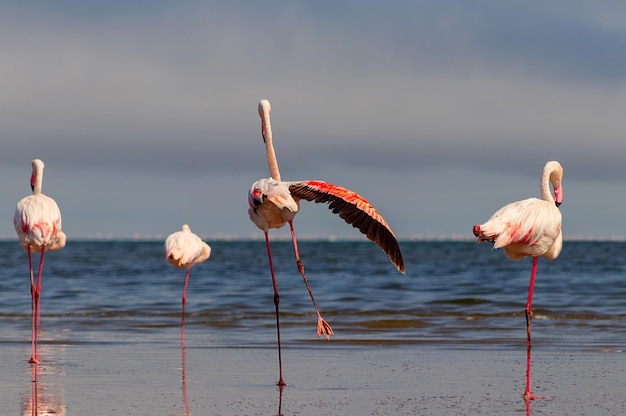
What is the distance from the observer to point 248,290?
81.8 ft

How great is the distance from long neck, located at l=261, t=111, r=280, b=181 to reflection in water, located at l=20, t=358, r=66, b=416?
8.93 ft

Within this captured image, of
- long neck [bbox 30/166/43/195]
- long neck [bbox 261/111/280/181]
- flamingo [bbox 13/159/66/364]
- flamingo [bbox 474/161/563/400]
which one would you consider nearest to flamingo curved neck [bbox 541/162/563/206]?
flamingo [bbox 474/161/563/400]

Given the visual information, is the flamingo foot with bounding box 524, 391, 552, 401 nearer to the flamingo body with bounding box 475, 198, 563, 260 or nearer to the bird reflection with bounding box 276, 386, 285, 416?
the flamingo body with bounding box 475, 198, 563, 260

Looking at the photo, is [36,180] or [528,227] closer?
[528,227]

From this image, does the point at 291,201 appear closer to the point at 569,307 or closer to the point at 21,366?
the point at 21,366

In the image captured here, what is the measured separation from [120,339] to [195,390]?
5.41m

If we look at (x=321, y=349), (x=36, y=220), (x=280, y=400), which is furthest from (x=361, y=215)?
(x=36, y=220)

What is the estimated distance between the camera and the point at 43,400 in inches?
307

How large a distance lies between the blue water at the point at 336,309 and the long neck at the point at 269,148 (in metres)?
3.77

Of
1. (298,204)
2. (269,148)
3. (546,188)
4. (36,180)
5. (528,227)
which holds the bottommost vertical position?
(528,227)

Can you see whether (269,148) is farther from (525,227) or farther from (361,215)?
(525,227)

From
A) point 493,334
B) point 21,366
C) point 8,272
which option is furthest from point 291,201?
point 8,272

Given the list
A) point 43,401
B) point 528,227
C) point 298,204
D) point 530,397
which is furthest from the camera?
point 298,204

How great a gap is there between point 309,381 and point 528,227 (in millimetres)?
2411
